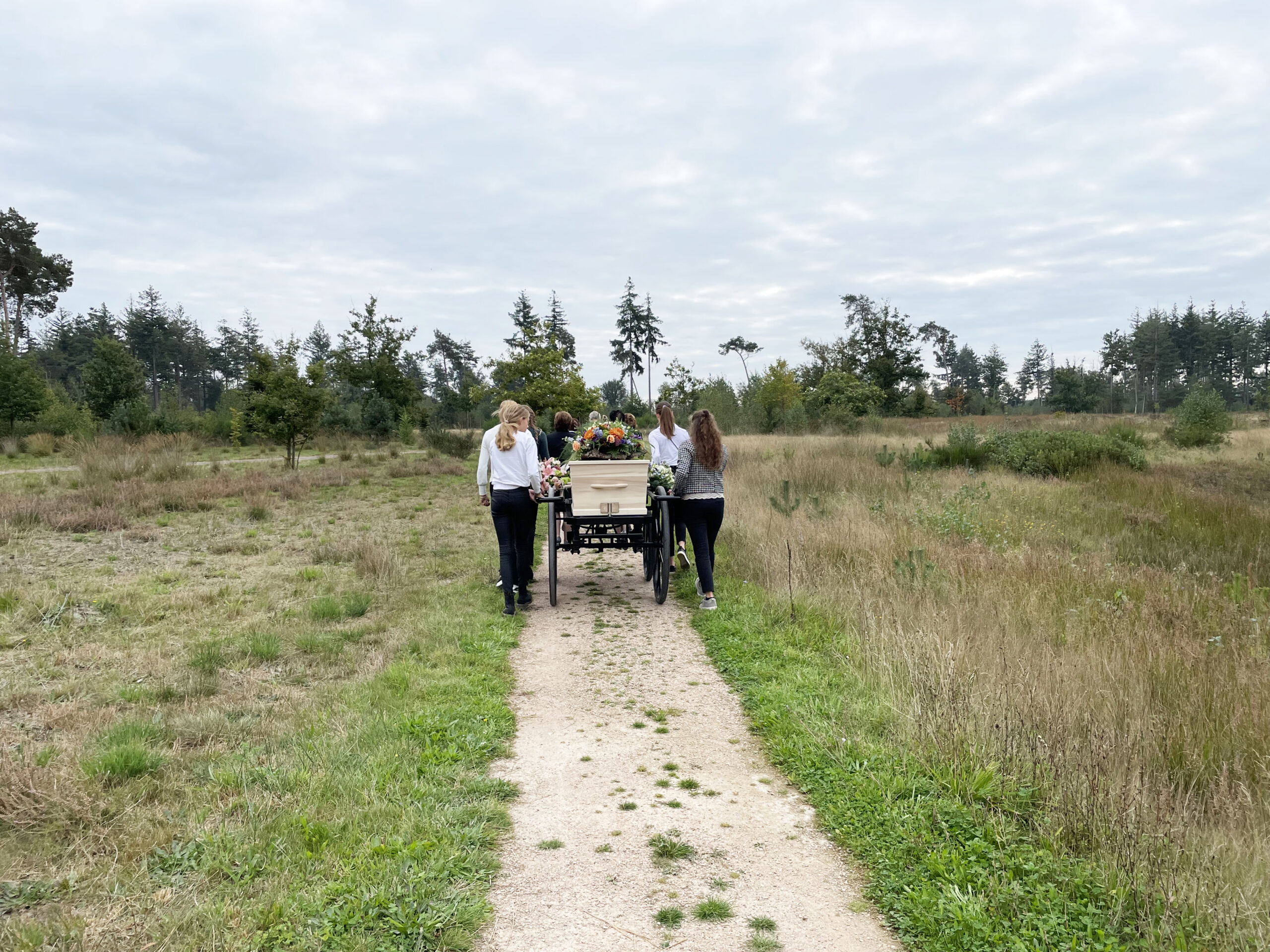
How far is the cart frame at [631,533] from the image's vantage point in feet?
26.4

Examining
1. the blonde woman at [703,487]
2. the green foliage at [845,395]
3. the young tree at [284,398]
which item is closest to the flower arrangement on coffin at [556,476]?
the blonde woman at [703,487]

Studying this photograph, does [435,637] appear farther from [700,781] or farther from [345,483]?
[345,483]

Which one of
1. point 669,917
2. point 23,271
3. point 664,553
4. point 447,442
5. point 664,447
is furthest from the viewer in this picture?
point 23,271

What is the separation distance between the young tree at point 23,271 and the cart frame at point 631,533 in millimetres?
52992

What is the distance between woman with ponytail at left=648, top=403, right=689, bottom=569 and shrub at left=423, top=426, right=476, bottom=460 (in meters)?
23.3

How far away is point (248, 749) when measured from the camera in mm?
4277

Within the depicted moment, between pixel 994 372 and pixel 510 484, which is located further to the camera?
pixel 994 372

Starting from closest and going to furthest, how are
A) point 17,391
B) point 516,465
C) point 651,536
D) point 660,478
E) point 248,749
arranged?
point 248,749 → point 516,465 → point 660,478 → point 651,536 → point 17,391

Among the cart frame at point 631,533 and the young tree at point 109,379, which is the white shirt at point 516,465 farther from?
the young tree at point 109,379

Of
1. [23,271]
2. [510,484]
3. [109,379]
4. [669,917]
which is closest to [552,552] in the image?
[510,484]

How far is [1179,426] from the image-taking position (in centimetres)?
3011

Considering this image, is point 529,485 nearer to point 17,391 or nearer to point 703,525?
point 703,525

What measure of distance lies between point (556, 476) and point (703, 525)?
1865 millimetres

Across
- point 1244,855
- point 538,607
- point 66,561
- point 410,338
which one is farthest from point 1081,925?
point 410,338
